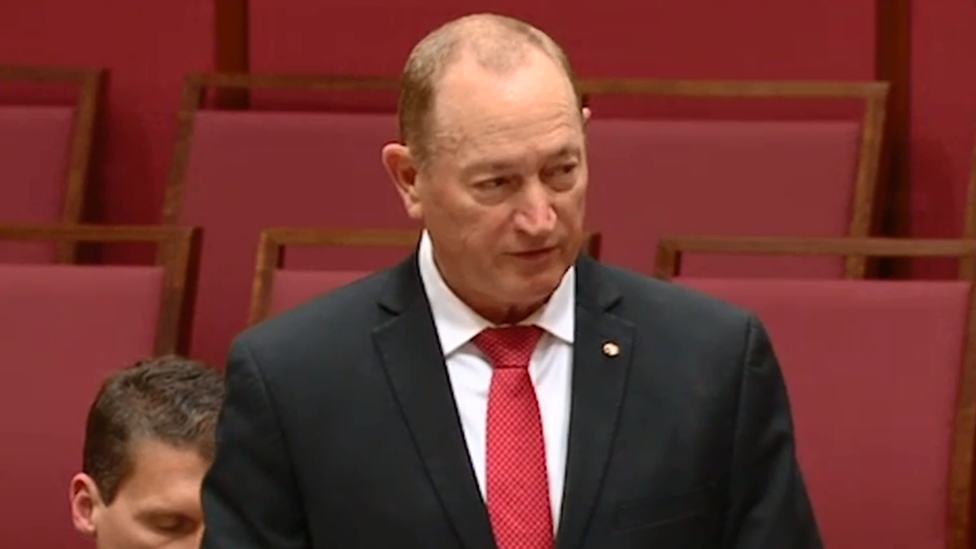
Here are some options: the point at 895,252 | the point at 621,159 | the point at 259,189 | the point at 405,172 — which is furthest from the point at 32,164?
the point at 405,172

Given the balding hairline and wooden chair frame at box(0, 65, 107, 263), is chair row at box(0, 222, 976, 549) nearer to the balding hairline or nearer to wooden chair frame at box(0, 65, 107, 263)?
wooden chair frame at box(0, 65, 107, 263)

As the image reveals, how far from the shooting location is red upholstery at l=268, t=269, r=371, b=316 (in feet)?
3.24

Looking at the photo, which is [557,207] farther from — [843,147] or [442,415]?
[843,147]

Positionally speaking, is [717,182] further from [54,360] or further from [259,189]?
[54,360]

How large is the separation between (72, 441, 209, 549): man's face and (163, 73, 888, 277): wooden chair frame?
47 centimetres

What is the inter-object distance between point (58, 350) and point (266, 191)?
21cm

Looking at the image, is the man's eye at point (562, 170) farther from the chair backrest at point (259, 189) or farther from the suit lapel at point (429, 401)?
the chair backrest at point (259, 189)

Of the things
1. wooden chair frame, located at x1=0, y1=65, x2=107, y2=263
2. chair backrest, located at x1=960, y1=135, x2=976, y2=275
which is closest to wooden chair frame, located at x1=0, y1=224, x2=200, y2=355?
wooden chair frame, located at x1=0, y1=65, x2=107, y2=263

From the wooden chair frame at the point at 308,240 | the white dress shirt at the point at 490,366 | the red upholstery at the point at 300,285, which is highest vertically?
the wooden chair frame at the point at 308,240

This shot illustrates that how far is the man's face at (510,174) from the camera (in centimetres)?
49

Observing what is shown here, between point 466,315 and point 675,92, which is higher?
point 675,92

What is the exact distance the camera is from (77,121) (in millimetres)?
1291

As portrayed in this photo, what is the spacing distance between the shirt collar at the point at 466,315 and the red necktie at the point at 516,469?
0.02 m

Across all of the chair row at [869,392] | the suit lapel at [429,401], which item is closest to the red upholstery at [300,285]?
the chair row at [869,392]
